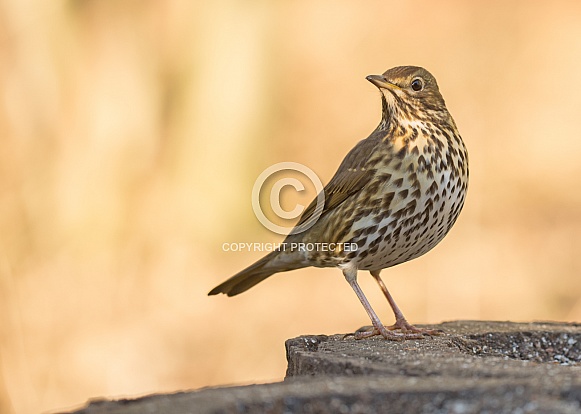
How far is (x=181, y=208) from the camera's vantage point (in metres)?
8.25

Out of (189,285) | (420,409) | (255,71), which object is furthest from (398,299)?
(420,409)

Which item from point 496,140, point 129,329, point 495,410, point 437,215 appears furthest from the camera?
point 496,140

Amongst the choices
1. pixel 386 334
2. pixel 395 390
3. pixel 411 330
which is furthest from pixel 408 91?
pixel 395 390

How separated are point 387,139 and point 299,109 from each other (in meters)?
5.16

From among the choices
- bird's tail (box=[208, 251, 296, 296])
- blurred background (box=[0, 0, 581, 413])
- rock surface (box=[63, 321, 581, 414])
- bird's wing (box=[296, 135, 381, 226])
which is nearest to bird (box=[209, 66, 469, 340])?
bird's wing (box=[296, 135, 381, 226])

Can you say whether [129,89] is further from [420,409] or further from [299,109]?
[420,409]

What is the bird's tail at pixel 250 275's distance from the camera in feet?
17.1

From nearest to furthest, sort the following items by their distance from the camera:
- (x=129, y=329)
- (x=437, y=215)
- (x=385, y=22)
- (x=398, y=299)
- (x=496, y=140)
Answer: (x=437, y=215), (x=129, y=329), (x=398, y=299), (x=496, y=140), (x=385, y=22)

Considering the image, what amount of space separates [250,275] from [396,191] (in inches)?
43.4

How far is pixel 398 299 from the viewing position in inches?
328

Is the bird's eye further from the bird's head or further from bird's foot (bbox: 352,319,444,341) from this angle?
bird's foot (bbox: 352,319,444,341)

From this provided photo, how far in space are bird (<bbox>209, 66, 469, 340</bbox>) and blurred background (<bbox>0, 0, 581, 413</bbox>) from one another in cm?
276

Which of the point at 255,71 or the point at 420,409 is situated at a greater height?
the point at 255,71

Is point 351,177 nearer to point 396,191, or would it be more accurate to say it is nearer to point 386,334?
point 396,191
